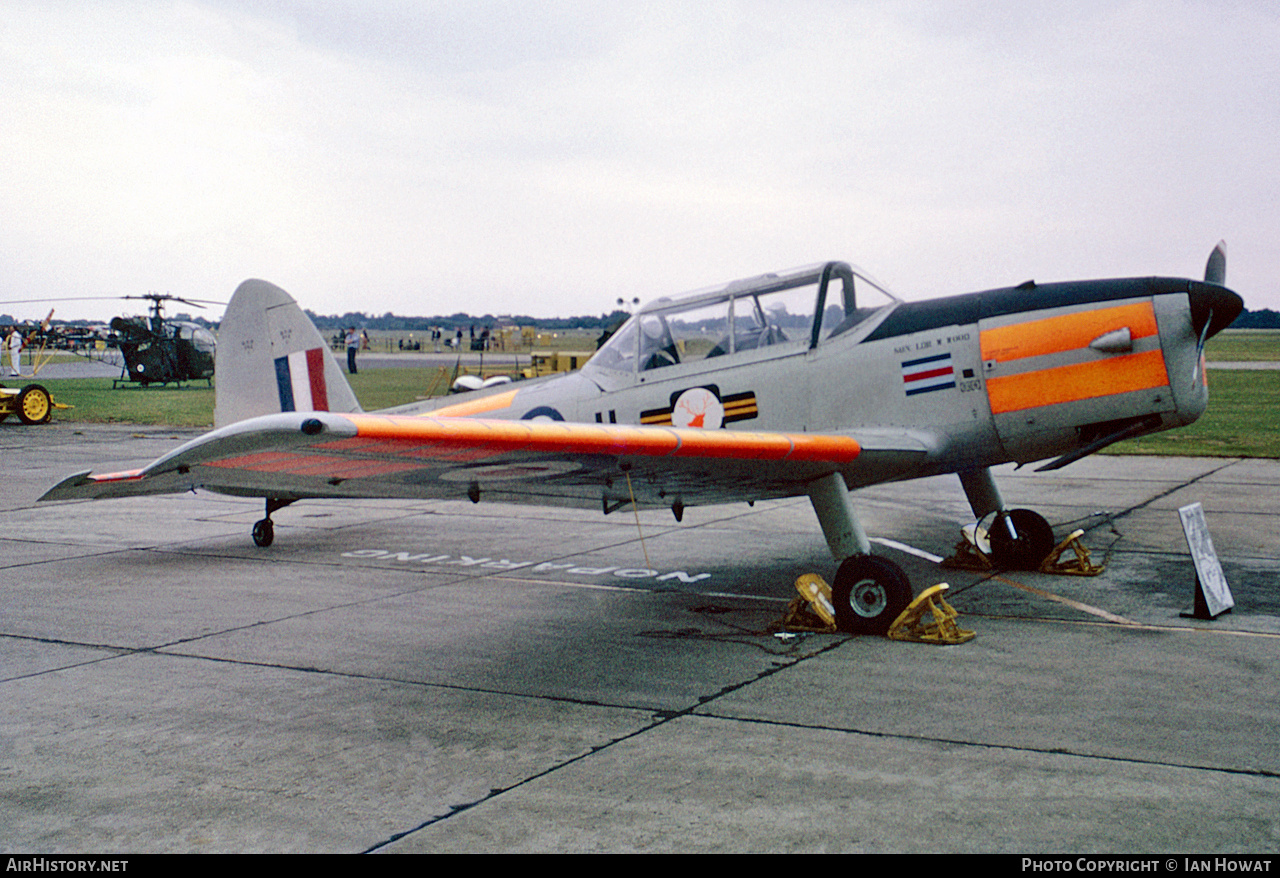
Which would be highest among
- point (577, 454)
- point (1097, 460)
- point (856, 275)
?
point (856, 275)

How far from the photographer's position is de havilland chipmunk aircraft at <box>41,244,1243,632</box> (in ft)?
18.0

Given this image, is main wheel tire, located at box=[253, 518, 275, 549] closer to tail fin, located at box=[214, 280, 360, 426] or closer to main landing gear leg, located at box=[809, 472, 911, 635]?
tail fin, located at box=[214, 280, 360, 426]

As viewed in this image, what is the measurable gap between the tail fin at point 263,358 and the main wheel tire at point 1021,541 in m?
5.24

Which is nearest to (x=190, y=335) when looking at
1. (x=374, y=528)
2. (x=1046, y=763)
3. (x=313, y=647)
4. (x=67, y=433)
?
(x=67, y=433)

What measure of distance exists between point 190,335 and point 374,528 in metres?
30.1

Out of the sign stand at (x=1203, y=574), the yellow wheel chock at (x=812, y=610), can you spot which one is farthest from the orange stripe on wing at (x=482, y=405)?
the sign stand at (x=1203, y=574)

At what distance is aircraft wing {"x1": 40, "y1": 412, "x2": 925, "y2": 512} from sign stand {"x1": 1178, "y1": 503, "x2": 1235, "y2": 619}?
1.61m

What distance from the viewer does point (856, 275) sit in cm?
729

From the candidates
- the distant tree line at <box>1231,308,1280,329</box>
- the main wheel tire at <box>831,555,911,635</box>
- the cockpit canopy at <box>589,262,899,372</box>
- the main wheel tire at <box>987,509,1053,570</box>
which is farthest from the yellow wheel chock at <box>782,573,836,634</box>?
the distant tree line at <box>1231,308,1280,329</box>

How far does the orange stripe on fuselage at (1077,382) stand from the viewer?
630 cm

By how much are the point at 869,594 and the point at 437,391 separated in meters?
28.0

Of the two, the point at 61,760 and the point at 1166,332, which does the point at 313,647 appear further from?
the point at 1166,332

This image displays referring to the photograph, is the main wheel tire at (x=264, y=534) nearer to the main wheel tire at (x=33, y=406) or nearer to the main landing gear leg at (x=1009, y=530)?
the main landing gear leg at (x=1009, y=530)

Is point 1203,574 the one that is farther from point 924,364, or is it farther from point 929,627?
point 924,364
